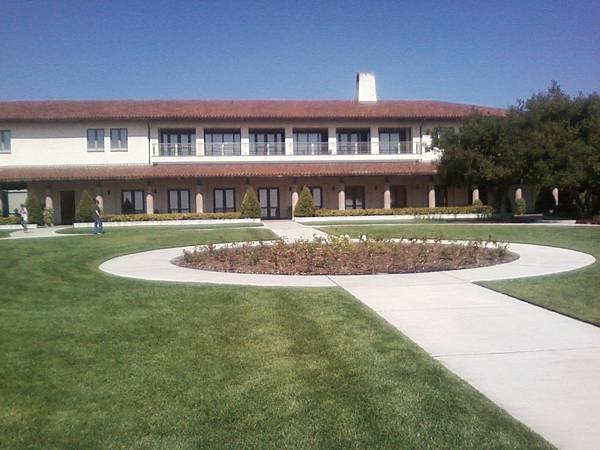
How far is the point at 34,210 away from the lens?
39.2 metres

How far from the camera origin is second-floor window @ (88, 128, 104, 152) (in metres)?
43.0

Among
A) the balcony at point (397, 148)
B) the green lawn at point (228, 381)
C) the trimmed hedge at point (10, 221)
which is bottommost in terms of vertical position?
the green lawn at point (228, 381)

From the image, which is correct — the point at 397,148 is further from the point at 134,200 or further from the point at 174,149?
the point at 134,200

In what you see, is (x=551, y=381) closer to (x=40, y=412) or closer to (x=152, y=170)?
(x=40, y=412)

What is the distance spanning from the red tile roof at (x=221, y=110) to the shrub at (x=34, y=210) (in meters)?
6.81

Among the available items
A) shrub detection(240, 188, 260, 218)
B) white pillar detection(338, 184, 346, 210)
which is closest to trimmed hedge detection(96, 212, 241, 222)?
shrub detection(240, 188, 260, 218)

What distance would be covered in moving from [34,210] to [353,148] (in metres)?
24.7

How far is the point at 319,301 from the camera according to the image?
9148 millimetres

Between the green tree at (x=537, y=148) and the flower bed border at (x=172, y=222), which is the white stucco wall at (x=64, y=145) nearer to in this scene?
the flower bed border at (x=172, y=222)

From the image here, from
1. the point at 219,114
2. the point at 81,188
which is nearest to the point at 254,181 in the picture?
the point at 219,114

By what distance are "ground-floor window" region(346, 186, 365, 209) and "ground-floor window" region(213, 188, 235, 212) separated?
950cm

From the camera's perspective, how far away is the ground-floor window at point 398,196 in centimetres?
4594

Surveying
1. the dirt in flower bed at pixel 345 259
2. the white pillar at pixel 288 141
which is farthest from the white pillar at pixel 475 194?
the dirt in flower bed at pixel 345 259

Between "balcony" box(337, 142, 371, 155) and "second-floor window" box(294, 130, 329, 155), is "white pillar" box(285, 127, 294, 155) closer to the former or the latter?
"second-floor window" box(294, 130, 329, 155)
